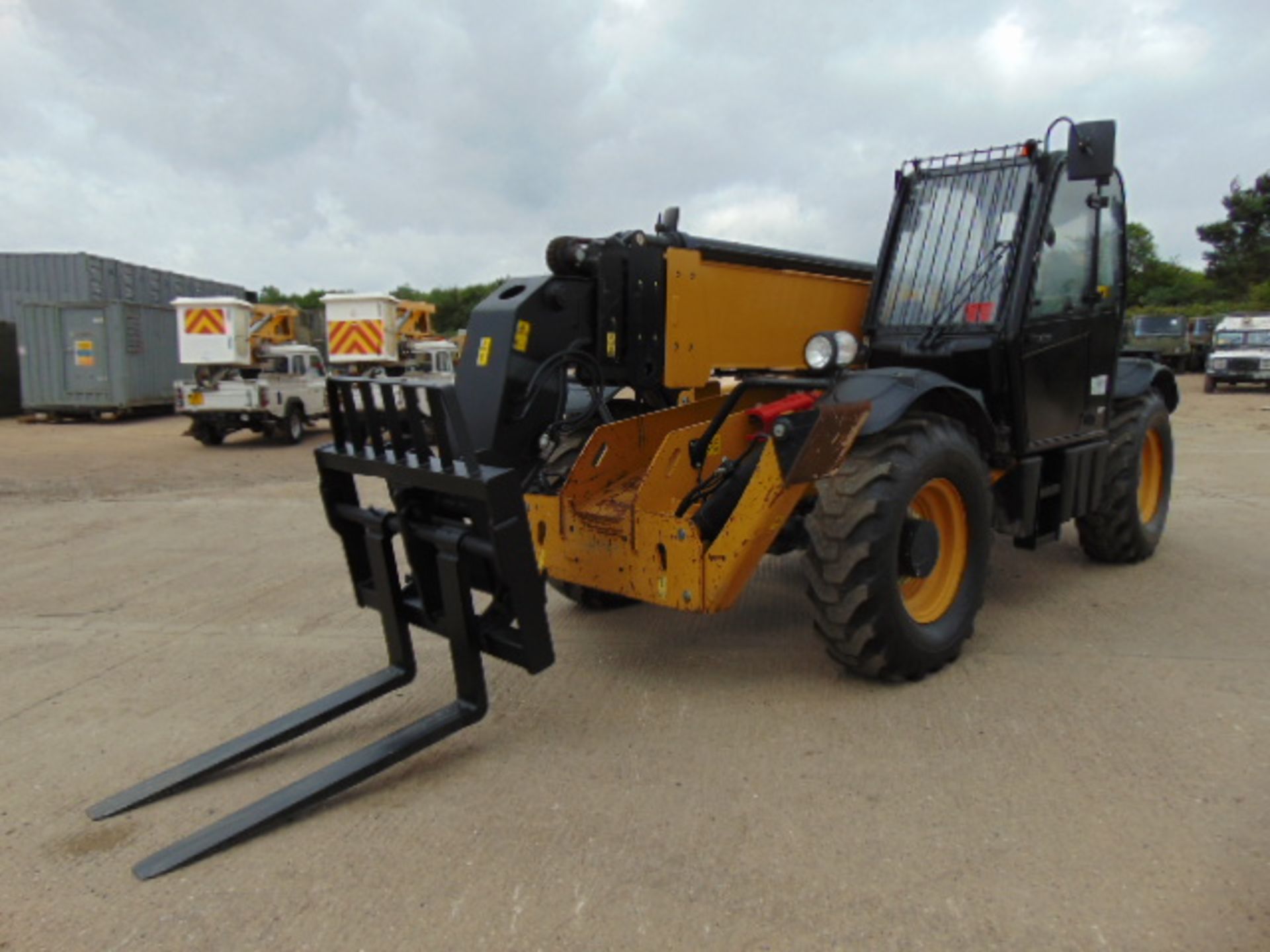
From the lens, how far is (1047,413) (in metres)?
5.10

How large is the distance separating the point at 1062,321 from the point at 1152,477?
7.56ft

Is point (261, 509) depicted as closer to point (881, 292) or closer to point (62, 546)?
point (62, 546)

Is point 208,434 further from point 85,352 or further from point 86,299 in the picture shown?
point 86,299

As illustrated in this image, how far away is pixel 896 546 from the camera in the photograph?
3826 millimetres

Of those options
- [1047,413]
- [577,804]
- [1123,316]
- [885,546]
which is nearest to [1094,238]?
[1123,316]

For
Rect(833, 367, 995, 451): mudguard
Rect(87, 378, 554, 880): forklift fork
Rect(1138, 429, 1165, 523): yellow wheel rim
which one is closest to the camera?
Rect(87, 378, 554, 880): forklift fork

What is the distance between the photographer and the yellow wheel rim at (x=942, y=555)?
4328mm

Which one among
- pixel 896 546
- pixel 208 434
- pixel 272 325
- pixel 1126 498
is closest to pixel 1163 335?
pixel 272 325

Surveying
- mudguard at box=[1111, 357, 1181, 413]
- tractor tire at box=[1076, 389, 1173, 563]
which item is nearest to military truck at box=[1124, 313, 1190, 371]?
mudguard at box=[1111, 357, 1181, 413]

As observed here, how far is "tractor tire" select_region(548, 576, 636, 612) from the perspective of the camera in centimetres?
504

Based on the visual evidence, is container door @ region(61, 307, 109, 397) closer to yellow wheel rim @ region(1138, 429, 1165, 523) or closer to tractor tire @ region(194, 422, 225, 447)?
tractor tire @ region(194, 422, 225, 447)

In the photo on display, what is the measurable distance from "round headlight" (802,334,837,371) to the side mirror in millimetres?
1399

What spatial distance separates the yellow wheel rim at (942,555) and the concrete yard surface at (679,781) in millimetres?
300

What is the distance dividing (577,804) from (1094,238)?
4.25 m
